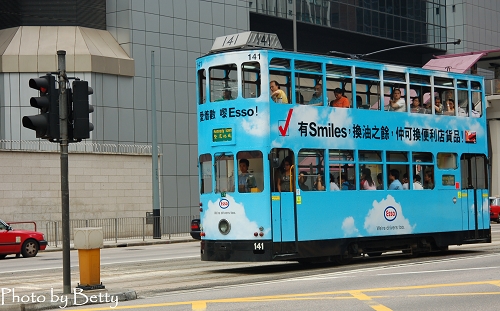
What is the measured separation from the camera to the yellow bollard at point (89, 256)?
14.2 metres

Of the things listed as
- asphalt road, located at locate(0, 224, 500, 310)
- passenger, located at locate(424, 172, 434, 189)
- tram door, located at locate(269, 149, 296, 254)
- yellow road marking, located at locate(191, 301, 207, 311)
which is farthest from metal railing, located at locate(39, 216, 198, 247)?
yellow road marking, located at locate(191, 301, 207, 311)

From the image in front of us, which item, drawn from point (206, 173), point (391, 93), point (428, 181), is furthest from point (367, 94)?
point (206, 173)

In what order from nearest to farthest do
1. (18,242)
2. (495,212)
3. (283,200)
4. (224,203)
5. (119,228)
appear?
(283,200) → (224,203) → (18,242) → (119,228) → (495,212)

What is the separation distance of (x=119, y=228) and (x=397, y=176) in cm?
2076

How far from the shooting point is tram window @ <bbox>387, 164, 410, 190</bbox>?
64.1ft

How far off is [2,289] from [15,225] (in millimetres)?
19973

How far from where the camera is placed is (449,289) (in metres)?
13.4

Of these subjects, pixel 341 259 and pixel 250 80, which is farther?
pixel 341 259

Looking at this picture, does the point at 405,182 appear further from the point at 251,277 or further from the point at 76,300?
the point at 76,300

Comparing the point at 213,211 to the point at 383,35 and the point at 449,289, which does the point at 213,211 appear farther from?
the point at 383,35

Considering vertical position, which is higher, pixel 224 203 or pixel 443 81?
pixel 443 81

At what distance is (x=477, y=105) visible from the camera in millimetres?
22172

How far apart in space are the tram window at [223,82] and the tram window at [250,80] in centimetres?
19

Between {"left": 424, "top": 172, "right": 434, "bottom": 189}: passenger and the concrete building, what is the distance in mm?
19783
